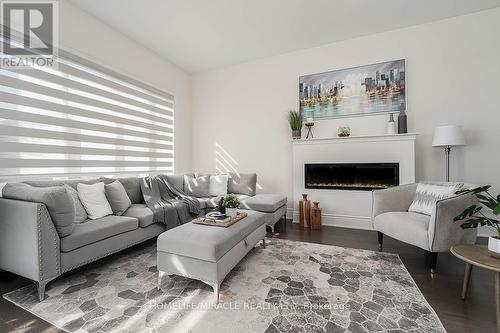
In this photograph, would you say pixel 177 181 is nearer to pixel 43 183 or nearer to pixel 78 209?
pixel 78 209

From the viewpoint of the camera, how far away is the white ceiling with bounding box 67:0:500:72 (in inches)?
113

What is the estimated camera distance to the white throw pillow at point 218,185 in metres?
3.97

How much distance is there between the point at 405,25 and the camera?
3.38 m

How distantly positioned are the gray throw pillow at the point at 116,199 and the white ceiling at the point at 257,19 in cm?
231

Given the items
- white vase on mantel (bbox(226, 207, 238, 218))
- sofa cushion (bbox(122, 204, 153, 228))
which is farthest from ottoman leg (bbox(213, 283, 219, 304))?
sofa cushion (bbox(122, 204, 153, 228))

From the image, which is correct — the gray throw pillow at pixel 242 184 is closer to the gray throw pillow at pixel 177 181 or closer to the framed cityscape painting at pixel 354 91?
the gray throw pillow at pixel 177 181

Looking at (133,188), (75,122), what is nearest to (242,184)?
(133,188)

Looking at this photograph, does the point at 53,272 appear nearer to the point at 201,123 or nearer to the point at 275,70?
the point at 201,123

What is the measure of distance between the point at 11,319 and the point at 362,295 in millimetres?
2455

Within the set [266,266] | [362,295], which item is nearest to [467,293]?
[362,295]

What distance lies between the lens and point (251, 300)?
1.66 meters

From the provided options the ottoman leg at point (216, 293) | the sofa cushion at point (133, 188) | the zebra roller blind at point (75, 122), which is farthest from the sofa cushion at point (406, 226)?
the zebra roller blind at point (75, 122)

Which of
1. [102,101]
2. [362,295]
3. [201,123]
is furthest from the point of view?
[201,123]

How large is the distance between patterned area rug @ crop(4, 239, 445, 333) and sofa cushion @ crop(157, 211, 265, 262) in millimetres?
336
